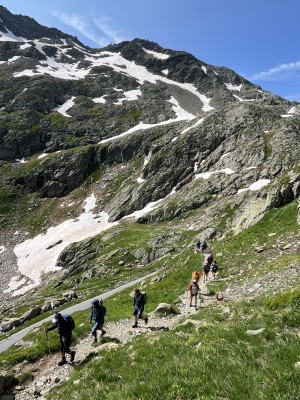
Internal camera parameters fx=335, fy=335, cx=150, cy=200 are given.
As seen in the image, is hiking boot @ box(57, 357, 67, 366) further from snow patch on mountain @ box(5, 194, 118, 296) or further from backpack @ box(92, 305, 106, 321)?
snow patch on mountain @ box(5, 194, 118, 296)

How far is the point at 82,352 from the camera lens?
60.6ft

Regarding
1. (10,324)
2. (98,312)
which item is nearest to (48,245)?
(10,324)

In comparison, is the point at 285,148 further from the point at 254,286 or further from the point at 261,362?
the point at 261,362

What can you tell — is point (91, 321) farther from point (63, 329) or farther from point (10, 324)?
point (10, 324)

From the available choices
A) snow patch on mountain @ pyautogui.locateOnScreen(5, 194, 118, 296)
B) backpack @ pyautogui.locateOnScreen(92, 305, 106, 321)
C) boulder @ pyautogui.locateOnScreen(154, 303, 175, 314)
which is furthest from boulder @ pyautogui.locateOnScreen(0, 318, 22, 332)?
backpack @ pyautogui.locateOnScreen(92, 305, 106, 321)

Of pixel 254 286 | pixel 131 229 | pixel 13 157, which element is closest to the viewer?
pixel 254 286

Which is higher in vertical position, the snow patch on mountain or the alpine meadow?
the alpine meadow

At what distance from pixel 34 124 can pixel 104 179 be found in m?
62.3

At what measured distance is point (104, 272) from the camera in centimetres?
6631

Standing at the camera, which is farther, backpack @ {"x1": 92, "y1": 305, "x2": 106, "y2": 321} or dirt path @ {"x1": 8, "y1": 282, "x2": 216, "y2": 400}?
backpack @ {"x1": 92, "y1": 305, "x2": 106, "y2": 321}

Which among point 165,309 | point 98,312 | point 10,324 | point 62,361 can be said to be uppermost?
point 98,312

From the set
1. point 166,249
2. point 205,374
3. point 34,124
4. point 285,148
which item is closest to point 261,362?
point 205,374

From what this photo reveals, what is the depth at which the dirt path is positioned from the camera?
14.9 meters

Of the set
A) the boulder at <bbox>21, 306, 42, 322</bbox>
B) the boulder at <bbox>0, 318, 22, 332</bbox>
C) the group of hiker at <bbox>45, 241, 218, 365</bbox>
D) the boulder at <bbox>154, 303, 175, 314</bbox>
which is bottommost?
the boulder at <bbox>0, 318, 22, 332</bbox>
